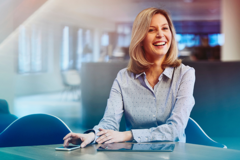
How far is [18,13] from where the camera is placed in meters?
3.17

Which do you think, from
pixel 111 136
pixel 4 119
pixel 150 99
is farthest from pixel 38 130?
pixel 4 119

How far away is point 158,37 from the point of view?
146 cm

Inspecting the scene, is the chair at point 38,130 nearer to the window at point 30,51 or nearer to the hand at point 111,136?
the hand at point 111,136

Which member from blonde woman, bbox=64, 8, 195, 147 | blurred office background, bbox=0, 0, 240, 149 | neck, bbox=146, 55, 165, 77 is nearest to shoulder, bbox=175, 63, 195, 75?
blonde woman, bbox=64, 8, 195, 147

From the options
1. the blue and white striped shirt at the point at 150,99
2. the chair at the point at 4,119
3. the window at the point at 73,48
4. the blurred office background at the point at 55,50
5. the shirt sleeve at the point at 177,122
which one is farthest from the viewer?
the window at the point at 73,48

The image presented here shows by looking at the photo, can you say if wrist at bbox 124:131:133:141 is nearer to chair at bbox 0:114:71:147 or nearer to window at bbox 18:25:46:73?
chair at bbox 0:114:71:147

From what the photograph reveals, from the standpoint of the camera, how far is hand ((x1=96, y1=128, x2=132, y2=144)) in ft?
3.67

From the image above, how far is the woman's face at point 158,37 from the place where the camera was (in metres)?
1.46

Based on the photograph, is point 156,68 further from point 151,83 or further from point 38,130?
point 38,130

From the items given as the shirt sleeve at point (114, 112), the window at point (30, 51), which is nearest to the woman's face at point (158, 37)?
the shirt sleeve at point (114, 112)

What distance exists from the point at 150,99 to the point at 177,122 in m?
0.24

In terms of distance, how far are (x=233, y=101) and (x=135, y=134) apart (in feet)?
6.28

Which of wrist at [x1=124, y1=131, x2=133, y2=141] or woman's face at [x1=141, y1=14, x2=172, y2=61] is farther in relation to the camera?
woman's face at [x1=141, y1=14, x2=172, y2=61]

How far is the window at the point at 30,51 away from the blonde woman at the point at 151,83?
2.29m
